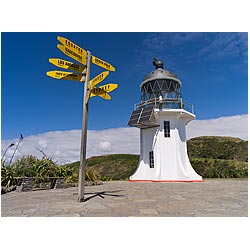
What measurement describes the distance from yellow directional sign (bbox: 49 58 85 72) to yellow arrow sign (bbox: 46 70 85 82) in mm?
127

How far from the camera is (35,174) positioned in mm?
7246

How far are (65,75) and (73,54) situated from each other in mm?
480

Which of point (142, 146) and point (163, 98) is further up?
point (163, 98)

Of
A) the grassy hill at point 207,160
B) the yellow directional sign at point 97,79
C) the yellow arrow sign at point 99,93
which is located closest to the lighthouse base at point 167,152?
the grassy hill at point 207,160

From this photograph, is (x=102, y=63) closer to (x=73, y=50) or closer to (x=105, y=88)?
(x=105, y=88)

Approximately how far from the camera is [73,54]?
14.8ft

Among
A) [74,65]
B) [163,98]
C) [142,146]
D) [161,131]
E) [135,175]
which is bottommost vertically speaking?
[135,175]

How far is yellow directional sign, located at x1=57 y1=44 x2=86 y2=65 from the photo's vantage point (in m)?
4.24

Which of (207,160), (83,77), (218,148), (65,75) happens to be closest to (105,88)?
(83,77)

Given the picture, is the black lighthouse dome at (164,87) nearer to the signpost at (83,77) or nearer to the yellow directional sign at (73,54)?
the signpost at (83,77)

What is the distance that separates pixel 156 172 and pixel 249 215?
8.67 m
